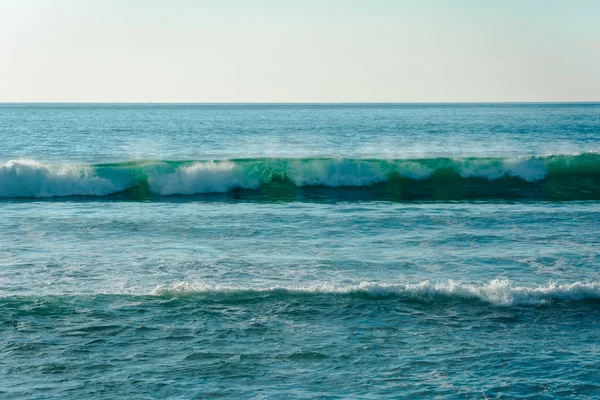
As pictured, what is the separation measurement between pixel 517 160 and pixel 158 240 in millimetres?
17233

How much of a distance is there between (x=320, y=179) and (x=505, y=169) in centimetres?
716

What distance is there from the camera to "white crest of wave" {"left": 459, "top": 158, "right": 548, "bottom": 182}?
2688 cm

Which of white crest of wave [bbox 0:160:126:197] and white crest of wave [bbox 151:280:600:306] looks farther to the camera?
white crest of wave [bbox 0:160:126:197]

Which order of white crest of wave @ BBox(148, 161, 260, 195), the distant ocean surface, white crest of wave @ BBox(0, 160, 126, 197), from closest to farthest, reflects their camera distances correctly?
1. the distant ocean surface
2. white crest of wave @ BBox(0, 160, 126, 197)
3. white crest of wave @ BBox(148, 161, 260, 195)

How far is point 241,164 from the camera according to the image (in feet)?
88.6

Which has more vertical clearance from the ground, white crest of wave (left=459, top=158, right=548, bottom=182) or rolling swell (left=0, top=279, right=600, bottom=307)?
white crest of wave (left=459, top=158, right=548, bottom=182)

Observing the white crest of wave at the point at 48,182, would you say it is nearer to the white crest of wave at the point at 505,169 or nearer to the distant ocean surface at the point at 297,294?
the distant ocean surface at the point at 297,294

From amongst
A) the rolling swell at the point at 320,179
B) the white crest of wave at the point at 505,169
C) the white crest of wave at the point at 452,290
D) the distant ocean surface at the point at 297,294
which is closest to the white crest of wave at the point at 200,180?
the rolling swell at the point at 320,179

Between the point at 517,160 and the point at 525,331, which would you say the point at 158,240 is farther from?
the point at 517,160

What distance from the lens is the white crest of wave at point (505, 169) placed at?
88.2 ft

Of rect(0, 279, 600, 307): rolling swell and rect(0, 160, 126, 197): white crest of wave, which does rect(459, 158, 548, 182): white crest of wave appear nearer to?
rect(0, 160, 126, 197): white crest of wave

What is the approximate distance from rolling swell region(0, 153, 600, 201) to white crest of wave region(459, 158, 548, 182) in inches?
1.4

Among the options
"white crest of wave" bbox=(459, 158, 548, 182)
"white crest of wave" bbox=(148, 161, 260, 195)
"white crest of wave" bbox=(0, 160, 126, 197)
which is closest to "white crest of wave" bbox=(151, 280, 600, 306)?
"white crest of wave" bbox=(148, 161, 260, 195)

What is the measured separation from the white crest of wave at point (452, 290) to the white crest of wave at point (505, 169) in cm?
1626
